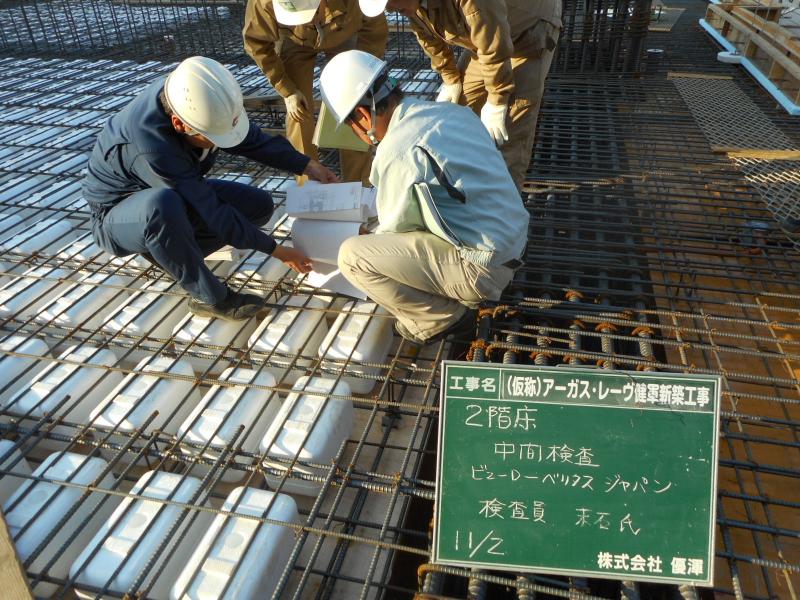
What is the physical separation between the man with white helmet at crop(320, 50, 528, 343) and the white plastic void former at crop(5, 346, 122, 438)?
4.59 feet

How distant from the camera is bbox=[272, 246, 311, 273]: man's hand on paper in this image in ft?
10.9

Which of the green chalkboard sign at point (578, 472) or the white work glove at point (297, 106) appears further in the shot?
the white work glove at point (297, 106)

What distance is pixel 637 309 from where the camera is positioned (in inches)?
129

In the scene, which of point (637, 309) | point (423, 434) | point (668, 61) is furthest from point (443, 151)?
point (668, 61)

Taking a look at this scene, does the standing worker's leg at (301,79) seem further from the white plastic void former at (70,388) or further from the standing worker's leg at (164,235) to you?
the white plastic void former at (70,388)

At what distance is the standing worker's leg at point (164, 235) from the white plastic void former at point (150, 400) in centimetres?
47

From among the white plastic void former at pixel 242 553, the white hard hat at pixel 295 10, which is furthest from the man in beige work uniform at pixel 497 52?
the white plastic void former at pixel 242 553

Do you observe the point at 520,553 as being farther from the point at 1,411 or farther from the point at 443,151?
the point at 1,411

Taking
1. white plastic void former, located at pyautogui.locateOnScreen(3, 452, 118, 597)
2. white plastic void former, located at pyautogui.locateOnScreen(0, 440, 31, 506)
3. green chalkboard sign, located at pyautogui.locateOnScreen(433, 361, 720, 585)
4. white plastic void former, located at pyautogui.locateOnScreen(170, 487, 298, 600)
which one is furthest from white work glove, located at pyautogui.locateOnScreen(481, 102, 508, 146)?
white plastic void former, located at pyautogui.locateOnScreen(0, 440, 31, 506)

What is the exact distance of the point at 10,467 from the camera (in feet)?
8.39

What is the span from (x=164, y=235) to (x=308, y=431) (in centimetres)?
137

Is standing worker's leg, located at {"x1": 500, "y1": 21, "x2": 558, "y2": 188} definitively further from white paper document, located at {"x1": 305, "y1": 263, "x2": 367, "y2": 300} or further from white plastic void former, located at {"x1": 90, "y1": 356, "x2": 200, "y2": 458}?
white plastic void former, located at {"x1": 90, "y1": 356, "x2": 200, "y2": 458}

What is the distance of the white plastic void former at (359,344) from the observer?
301cm

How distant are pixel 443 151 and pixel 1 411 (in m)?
2.48
